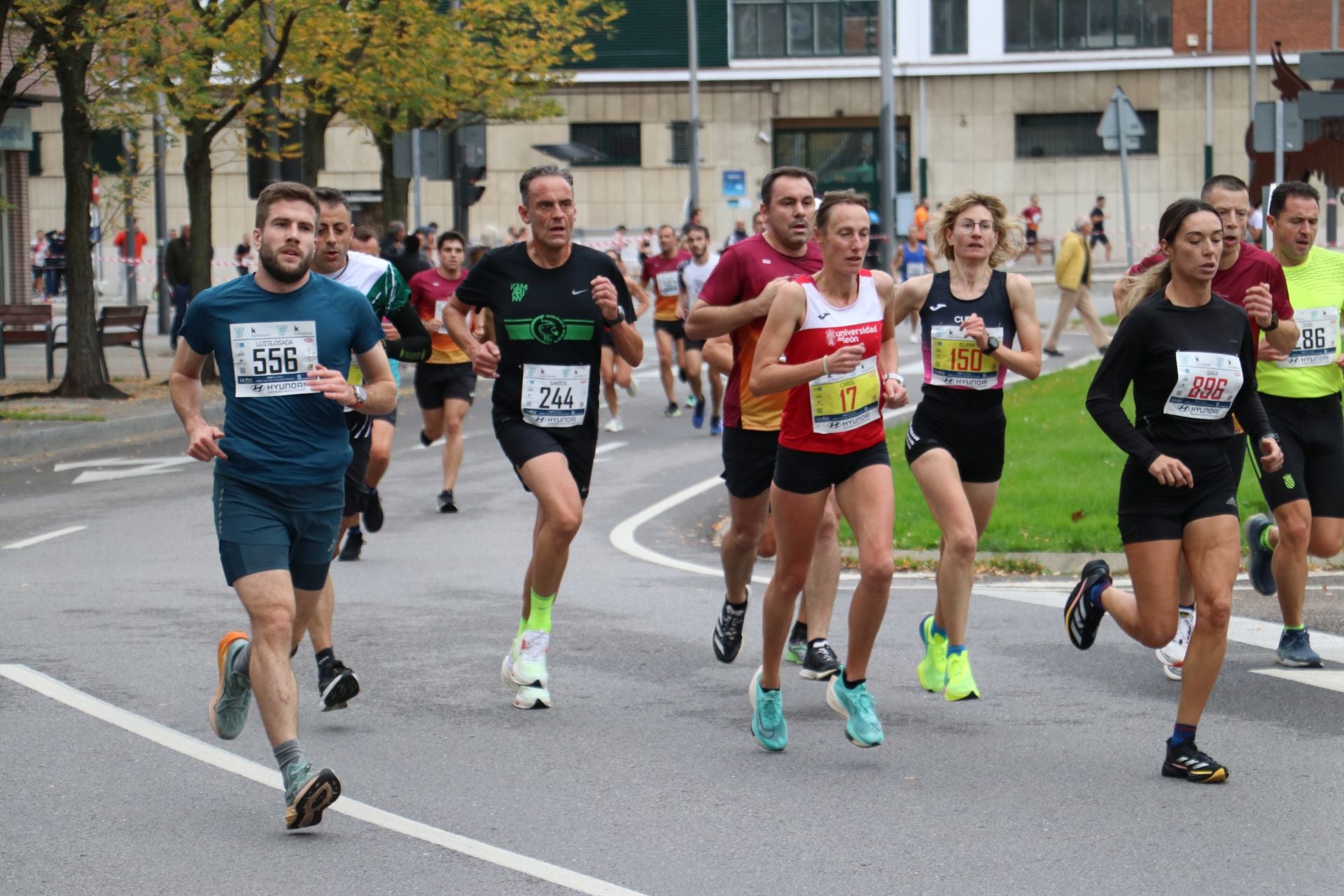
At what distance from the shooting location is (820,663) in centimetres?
813

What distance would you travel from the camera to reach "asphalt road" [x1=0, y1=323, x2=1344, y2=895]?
5.50 meters

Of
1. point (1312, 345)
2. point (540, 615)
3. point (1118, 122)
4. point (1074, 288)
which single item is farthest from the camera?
point (1074, 288)

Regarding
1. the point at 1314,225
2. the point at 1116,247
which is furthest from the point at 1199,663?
the point at 1116,247

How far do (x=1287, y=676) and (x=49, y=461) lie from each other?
12589 mm

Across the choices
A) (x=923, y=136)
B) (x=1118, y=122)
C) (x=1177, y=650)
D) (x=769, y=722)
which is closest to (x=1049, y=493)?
(x=1177, y=650)

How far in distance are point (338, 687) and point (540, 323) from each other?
1688 mm

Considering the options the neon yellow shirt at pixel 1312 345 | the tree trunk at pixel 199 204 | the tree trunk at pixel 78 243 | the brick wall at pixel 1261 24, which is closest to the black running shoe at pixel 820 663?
the neon yellow shirt at pixel 1312 345

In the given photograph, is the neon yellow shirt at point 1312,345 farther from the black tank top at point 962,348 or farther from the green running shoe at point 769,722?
the green running shoe at point 769,722

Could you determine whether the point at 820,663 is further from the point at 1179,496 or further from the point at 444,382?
the point at 444,382

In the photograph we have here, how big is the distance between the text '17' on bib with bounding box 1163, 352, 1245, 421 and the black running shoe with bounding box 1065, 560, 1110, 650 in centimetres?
93

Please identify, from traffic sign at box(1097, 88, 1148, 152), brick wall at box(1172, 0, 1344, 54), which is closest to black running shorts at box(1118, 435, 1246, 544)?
traffic sign at box(1097, 88, 1148, 152)

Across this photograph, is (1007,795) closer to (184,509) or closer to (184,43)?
(184,509)

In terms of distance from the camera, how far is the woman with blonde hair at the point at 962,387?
7.51 meters

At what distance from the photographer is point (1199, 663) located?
21.0 feet
